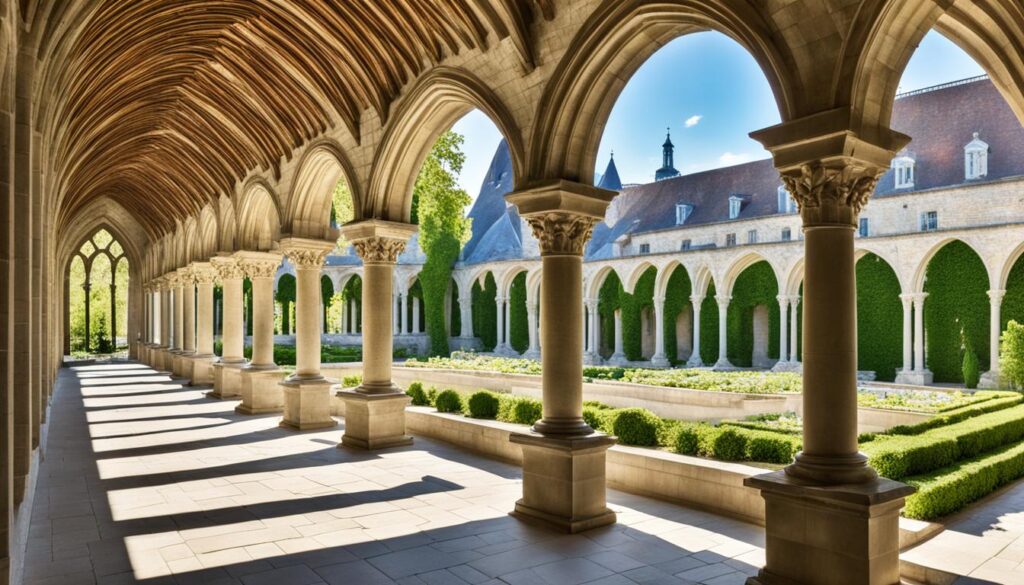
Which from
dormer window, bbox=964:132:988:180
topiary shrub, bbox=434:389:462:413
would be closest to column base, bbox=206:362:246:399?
topiary shrub, bbox=434:389:462:413

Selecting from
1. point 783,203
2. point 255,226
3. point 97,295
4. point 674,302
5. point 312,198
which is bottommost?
point 674,302

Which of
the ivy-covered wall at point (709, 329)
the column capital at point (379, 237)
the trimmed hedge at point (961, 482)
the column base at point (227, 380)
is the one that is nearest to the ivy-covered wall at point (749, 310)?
the ivy-covered wall at point (709, 329)

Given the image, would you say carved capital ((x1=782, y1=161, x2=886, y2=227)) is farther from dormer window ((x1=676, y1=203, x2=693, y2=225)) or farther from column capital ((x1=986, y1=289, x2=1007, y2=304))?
dormer window ((x1=676, y1=203, x2=693, y2=225))

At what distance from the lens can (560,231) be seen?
6.45 meters

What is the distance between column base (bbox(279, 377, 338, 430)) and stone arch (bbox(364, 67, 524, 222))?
3126 mm

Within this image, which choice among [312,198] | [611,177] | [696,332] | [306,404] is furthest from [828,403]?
[611,177]

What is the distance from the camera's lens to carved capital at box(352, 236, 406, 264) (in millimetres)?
9484

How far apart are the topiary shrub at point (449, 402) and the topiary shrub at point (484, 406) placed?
0.57 metres

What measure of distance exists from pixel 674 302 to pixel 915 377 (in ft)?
36.7

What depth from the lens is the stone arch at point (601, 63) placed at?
4.99 metres

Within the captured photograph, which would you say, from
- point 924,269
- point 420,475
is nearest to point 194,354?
point 420,475

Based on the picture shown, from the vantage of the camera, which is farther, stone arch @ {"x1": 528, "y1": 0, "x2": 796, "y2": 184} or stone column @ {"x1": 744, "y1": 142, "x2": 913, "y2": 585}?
stone arch @ {"x1": 528, "y1": 0, "x2": 796, "y2": 184}

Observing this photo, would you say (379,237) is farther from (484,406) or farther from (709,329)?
(709,329)

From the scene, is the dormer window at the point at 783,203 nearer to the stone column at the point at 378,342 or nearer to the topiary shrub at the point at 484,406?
the topiary shrub at the point at 484,406
